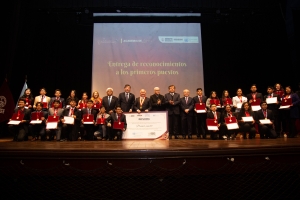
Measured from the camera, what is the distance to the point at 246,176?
308cm

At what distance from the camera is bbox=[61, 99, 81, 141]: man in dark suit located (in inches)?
221

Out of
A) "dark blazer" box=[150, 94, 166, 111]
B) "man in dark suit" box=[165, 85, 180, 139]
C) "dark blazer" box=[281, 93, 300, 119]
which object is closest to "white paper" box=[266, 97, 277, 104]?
"dark blazer" box=[281, 93, 300, 119]

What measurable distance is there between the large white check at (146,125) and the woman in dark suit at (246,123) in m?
2.05

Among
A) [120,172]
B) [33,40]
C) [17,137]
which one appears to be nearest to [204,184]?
[120,172]

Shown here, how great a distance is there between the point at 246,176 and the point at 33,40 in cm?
813

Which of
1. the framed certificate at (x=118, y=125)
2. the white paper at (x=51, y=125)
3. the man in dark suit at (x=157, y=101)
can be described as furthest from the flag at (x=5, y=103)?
the man in dark suit at (x=157, y=101)

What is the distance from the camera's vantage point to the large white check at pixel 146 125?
5434 mm

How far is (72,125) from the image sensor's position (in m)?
5.77

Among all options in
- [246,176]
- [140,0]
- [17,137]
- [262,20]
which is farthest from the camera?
[262,20]

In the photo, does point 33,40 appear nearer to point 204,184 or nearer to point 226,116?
point 226,116

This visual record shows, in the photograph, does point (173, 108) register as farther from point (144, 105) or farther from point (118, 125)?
point (118, 125)

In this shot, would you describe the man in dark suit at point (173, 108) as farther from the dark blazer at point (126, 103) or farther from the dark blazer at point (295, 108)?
the dark blazer at point (295, 108)

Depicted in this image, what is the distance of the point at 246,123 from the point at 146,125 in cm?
265

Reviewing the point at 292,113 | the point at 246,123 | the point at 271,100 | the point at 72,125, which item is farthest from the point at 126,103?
the point at 292,113
